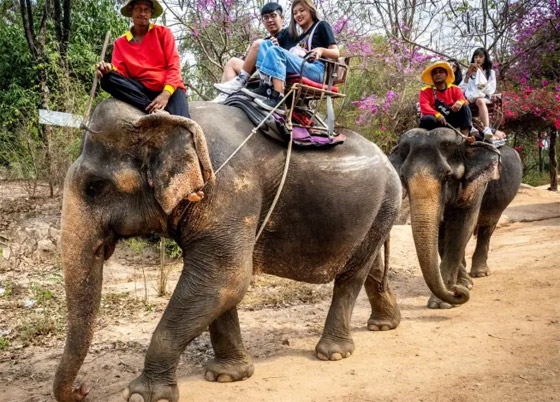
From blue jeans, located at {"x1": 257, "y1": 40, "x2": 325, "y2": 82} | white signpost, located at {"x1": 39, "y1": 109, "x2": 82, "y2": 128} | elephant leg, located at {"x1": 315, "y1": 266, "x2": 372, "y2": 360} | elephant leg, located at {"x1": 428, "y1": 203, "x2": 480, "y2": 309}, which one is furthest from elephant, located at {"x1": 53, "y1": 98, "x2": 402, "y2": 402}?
white signpost, located at {"x1": 39, "y1": 109, "x2": 82, "y2": 128}

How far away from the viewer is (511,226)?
12477 millimetres

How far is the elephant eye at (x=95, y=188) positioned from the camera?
3.21 metres

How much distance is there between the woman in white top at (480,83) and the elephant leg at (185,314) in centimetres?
538

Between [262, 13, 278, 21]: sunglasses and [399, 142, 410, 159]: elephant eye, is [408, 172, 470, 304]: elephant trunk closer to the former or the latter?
[399, 142, 410, 159]: elephant eye

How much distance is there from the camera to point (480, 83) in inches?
320

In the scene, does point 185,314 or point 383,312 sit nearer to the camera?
point 185,314

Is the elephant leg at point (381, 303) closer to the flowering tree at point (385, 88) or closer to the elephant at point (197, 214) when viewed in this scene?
the elephant at point (197, 214)

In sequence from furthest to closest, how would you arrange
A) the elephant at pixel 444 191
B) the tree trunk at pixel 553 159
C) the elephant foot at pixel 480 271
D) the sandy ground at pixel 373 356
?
the tree trunk at pixel 553 159 → the elephant foot at pixel 480 271 → the elephant at pixel 444 191 → the sandy ground at pixel 373 356

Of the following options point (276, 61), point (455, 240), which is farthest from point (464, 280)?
point (276, 61)

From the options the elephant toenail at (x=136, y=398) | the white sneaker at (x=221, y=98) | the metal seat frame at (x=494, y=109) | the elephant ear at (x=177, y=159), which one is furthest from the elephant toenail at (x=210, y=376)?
the metal seat frame at (x=494, y=109)

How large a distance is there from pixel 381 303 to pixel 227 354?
176 cm

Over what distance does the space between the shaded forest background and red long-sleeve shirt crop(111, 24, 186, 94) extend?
4067 mm

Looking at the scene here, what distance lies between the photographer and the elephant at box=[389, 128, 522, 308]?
5.51 meters

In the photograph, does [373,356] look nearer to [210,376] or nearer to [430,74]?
[210,376]
